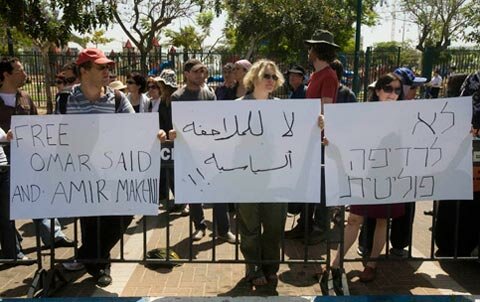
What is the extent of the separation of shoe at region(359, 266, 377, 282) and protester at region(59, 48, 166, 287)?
2100 mm

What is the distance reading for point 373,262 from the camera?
4125 mm

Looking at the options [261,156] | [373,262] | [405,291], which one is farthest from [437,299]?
[261,156]

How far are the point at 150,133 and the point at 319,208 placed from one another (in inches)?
98.0

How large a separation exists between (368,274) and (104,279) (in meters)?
2.29

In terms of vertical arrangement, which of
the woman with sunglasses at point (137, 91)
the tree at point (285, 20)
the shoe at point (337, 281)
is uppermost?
the tree at point (285, 20)

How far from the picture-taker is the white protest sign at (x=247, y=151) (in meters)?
3.42

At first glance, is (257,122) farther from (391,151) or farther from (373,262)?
(373,262)

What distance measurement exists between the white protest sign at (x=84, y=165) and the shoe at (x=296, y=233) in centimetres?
214

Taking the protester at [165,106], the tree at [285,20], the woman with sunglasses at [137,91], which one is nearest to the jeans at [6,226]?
the protester at [165,106]

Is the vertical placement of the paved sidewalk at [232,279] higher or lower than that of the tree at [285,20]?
lower

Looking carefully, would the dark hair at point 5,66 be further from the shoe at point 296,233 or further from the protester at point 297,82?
the shoe at point 296,233

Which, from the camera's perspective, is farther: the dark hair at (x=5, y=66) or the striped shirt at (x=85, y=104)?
the dark hair at (x=5, y=66)

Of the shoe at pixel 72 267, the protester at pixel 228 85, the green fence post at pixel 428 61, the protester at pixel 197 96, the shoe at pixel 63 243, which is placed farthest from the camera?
the green fence post at pixel 428 61

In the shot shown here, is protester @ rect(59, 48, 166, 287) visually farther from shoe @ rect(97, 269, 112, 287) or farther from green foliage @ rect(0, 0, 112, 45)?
green foliage @ rect(0, 0, 112, 45)
